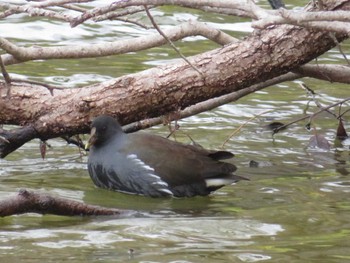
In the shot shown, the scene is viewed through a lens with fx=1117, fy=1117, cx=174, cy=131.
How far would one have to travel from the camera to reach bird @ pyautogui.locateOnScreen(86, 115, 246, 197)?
9477 millimetres

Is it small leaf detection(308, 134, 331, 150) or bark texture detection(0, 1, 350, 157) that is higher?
bark texture detection(0, 1, 350, 157)

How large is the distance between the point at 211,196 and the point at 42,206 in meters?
2.17

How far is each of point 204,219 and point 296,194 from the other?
125cm

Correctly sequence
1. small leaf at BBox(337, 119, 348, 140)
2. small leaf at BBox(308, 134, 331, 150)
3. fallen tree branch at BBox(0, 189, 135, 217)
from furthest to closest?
small leaf at BBox(337, 119, 348, 140)
small leaf at BBox(308, 134, 331, 150)
fallen tree branch at BBox(0, 189, 135, 217)

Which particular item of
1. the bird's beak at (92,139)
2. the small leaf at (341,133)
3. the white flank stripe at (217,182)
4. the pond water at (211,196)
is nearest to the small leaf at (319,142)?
the pond water at (211,196)

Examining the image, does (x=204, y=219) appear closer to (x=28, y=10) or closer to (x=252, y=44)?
(x=252, y=44)

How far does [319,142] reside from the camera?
35.6ft

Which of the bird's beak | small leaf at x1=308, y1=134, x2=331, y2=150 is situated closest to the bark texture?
the bird's beak

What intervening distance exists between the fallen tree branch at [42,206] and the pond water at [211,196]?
0.27 ft

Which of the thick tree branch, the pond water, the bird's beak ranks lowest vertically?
the pond water

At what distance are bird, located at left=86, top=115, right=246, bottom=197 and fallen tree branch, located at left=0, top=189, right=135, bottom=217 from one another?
5.02 ft

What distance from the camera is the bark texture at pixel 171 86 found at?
8547 millimetres

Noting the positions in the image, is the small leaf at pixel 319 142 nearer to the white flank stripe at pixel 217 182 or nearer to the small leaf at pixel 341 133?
the small leaf at pixel 341 133

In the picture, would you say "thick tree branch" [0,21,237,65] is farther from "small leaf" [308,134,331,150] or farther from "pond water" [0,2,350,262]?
"small leaf" [308,134,331,150]
